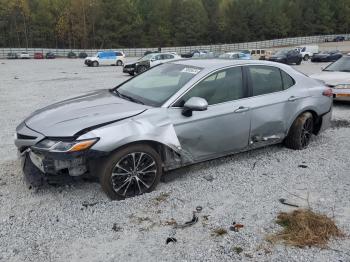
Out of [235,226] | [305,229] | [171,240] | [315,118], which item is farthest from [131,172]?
[315,118]

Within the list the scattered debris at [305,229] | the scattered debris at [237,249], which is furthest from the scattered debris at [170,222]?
the scattered debris at [305,229]

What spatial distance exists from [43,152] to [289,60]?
31151 mm

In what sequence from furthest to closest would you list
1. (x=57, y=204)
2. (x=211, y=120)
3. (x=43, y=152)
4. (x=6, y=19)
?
(x=6, y=19) → (x=211, y=120) → (x=57, y=204) → (x=43, y=152)

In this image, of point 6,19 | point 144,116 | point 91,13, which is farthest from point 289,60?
point 6,19

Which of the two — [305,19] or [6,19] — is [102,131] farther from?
[305,19]

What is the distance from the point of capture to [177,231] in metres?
3.47

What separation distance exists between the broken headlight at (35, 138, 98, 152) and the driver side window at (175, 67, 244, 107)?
1.18 metres

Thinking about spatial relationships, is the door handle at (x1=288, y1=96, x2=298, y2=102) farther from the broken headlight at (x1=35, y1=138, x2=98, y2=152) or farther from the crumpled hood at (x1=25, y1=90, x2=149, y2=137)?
the broken headlight at (x1=35, y1=138, x2=98, y2=152)

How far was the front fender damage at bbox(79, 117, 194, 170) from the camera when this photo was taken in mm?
3750

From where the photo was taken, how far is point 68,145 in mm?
3646

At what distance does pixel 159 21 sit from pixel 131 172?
8700 cm

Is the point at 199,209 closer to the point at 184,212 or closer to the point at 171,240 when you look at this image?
the point at 184,212

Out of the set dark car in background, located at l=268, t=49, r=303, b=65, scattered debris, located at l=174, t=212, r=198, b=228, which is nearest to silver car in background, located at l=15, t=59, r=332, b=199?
scattered debris, located at l=174, t=212, r=198, b=228

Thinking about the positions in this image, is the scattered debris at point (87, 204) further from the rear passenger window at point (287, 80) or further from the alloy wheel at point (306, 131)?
the alloy wheel at point (306, 131)
